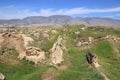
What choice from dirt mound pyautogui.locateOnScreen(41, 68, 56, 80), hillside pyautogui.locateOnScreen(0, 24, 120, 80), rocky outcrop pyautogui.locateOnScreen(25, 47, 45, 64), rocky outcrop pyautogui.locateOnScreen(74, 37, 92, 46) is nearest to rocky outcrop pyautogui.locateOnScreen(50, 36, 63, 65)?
hillside pyautogui.locateOnScreen(0, 24, 120, 80)

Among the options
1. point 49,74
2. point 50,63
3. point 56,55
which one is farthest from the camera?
point 56,55

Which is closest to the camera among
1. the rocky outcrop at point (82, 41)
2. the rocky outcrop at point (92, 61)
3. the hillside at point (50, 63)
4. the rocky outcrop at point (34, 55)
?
the hillside at point (50, 63)

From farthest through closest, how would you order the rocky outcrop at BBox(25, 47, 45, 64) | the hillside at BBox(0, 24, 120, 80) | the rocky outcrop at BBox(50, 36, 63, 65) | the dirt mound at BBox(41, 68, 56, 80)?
the rocky outcrop at BBox(50, 36, 63, 65) → the rocky outcrop at BBox(25, 47, 45, 64) → the hillside at BBox(0, 24, 120, 80) → the dirt mound at BBox(41, 68, 56, 80)

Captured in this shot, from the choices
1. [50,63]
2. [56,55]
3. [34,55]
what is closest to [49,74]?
[50,63]

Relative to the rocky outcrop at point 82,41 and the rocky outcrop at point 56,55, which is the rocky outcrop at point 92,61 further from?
the rocky outcrop at point 82,41

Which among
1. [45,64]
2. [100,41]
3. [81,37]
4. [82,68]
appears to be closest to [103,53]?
[100,41]

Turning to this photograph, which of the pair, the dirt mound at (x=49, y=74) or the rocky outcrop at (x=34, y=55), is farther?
the rocky outcrop at (x=34, y=55)

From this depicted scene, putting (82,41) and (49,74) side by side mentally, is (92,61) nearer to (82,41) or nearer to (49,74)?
(49,74)

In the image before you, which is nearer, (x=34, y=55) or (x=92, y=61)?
(x=34, y=55)

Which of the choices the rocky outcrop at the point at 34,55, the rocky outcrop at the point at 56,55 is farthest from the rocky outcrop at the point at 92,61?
the rocky outcrop at the point at 34,55

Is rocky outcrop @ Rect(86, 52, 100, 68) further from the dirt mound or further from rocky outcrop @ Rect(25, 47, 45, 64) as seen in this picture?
rocky outcrop @ Rect(25, 47, 45, 64)

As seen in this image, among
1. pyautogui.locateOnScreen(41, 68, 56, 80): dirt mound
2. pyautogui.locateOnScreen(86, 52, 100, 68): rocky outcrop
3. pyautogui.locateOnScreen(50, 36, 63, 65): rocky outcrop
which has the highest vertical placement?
pyautogui.locateOnScreen(50, 36, 63, 65): rocky outcrop

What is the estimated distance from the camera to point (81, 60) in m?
94.5

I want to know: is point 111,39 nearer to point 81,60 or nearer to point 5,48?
point 81,60
